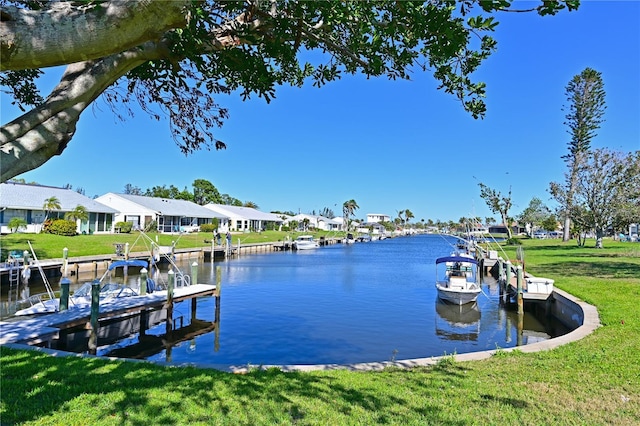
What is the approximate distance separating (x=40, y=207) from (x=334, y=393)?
4325cm

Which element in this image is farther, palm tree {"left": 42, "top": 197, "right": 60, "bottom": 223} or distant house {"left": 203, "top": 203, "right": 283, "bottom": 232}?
distant house {"left": 203, "top": 203, "right": 283, "bottom": 232}

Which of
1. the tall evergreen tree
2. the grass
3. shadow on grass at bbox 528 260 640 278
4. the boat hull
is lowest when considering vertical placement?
the boat hull

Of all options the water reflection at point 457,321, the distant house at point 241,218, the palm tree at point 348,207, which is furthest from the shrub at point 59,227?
the palm tree at point 348,207

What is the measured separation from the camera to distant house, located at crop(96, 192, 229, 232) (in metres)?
57.3

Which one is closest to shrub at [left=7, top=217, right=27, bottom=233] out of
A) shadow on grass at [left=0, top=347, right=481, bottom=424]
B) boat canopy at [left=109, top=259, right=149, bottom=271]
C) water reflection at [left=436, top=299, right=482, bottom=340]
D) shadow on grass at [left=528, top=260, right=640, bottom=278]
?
boat canopy at [left=109, top=259, right=149, bottom=271]

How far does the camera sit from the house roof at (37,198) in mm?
39088

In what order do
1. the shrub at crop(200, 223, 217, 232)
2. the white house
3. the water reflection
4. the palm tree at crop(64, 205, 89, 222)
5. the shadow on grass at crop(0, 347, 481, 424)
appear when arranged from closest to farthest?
the shadow on grass at crop(0, 347, 481, 424), the water reflection, the palm tree at crop(64, 205, 89, 222), the shrub at crop(200, 223, 217, 232), the white house

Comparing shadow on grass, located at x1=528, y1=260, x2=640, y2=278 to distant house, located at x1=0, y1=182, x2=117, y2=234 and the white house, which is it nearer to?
distant house, located at x1=0, y1=182, x2=117, y2=234

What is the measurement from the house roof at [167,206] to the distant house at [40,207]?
7.41m

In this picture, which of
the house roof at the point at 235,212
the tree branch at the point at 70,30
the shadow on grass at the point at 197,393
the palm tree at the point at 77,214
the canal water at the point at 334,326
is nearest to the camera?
the tree branch at the point at 70,30

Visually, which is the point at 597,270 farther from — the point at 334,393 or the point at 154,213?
the point at 154,213

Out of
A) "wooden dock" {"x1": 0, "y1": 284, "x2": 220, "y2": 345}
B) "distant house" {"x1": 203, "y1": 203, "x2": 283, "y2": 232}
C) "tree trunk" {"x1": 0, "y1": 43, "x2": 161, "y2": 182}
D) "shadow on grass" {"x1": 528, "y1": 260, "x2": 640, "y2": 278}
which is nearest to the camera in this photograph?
"tree trunk" {"x1": 0, "y1": 43, "x2": 161, "y2": 182}

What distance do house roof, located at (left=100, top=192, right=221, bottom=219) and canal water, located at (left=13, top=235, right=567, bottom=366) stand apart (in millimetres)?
35118

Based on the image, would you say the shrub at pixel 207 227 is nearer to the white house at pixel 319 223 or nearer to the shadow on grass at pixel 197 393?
the white house at pixel 319 223
